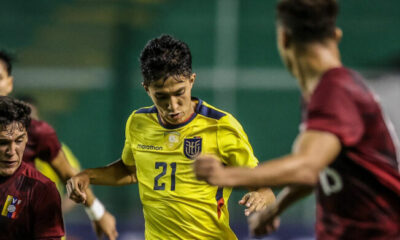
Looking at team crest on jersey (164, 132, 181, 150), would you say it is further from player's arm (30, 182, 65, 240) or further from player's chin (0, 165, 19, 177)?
player's chin (0, 165, 19, 177)

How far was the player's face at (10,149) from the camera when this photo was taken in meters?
3.37

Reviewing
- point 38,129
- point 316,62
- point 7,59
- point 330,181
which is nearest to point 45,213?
point 38,129

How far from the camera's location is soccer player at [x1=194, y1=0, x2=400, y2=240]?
214cm

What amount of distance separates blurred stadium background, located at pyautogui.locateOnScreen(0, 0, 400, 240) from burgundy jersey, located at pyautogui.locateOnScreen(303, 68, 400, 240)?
27.0 ft

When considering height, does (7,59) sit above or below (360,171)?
above

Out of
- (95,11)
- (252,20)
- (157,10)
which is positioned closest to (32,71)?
(95,11)

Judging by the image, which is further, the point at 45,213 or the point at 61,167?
the point at 61,167

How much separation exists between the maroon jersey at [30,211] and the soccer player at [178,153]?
22cm

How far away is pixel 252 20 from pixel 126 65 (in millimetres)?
2251

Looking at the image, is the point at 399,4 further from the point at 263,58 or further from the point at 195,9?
the point at 195,9

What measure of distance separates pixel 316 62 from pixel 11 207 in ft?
5.98

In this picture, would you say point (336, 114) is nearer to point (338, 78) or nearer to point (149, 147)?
point (338, 78)

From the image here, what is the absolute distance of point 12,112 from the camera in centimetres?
343

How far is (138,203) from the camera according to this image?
10.2 m
